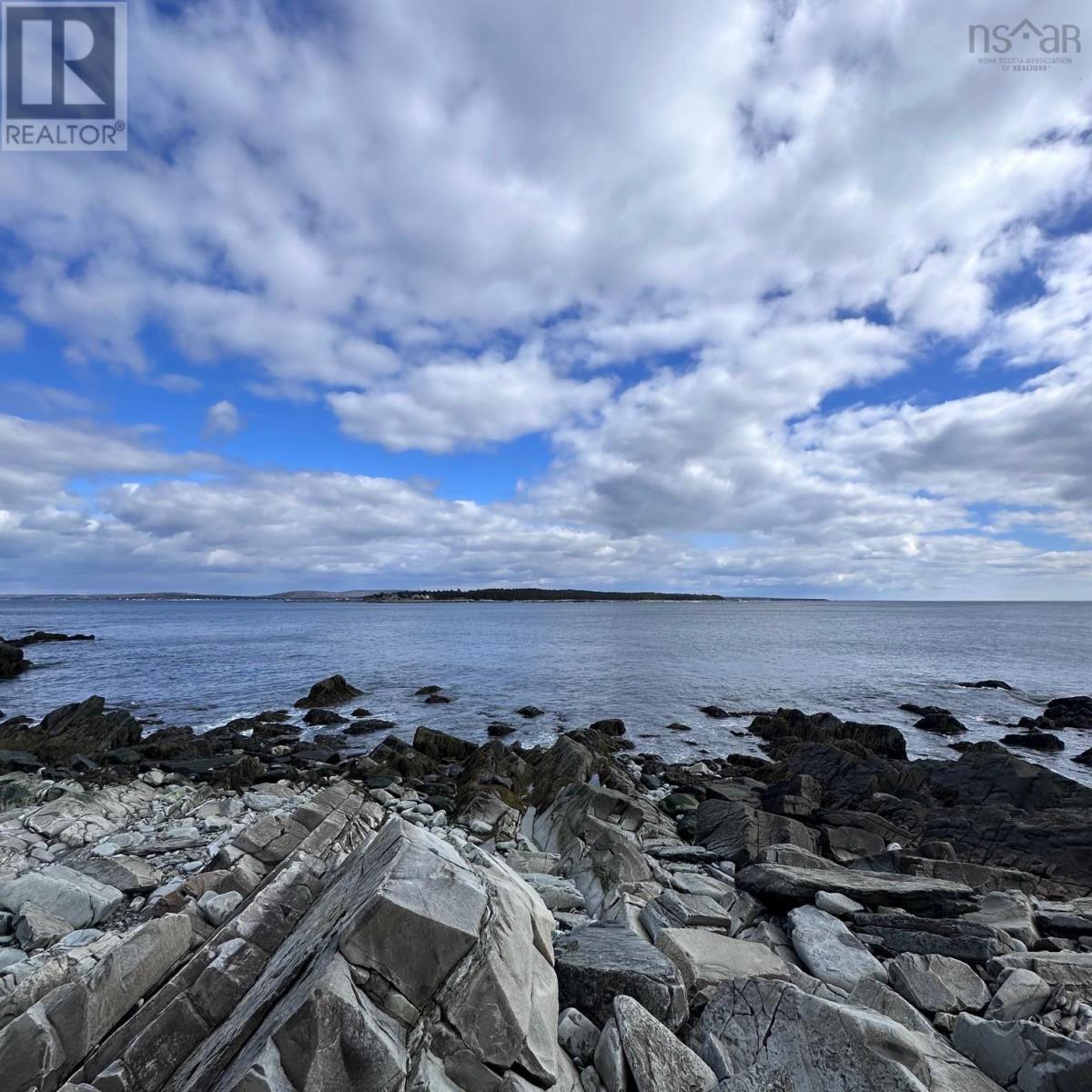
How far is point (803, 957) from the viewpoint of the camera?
7109 mm

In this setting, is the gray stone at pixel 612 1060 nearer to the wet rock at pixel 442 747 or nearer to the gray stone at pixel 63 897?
the gray stone at pixel 63 897

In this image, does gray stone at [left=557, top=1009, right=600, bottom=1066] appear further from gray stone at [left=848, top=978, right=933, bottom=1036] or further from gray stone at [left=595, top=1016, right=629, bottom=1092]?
gray stone at [left=848, top=978, right=933, bottom=1036]

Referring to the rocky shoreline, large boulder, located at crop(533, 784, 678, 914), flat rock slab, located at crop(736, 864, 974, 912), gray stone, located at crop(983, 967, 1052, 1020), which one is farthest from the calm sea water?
gray stone, located at crop(983, 967, 1052, 1020)

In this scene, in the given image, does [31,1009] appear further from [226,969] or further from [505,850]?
[505,850]

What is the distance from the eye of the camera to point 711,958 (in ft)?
21.3

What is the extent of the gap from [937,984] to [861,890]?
2339mm

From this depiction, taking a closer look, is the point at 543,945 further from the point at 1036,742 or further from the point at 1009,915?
the point at 1036,742

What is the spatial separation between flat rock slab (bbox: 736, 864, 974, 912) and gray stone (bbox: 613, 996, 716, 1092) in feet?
14.9

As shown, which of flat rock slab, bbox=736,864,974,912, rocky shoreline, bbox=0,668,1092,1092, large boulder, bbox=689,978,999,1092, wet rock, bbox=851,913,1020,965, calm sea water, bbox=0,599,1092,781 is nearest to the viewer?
rocky shoreline, bbox=0,668,1092,1092

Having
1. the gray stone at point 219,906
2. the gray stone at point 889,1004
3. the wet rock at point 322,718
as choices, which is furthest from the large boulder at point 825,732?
the gray stone at point 219,906

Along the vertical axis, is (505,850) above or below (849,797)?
above

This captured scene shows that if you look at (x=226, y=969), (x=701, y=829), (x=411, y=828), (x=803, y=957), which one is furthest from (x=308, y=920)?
(x=701, y=829)

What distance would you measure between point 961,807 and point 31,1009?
1848cm

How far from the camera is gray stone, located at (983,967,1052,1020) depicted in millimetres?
5656
